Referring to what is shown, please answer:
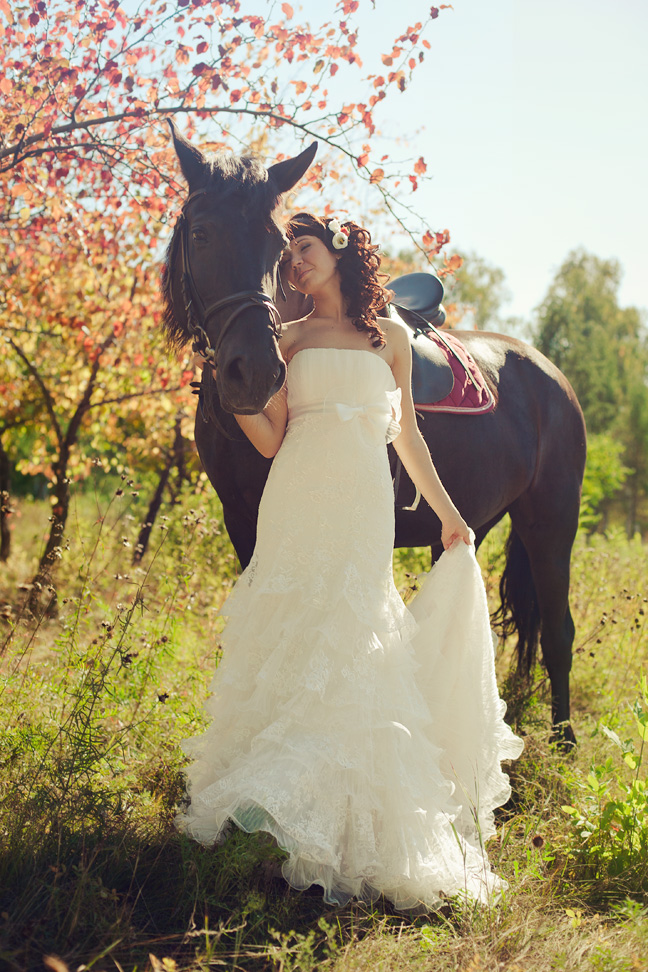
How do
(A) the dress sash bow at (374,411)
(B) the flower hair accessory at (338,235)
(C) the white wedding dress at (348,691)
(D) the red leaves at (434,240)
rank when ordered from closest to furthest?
(C) the white wedding dress at (348,691) → (A) the dress sash bow at (374,411) → (B) the flower hair accessory at (338,235) → (D) the red leaves at (434,240)

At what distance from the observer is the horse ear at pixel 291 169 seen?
8.54ft

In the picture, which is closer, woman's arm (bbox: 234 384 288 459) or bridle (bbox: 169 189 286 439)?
bridle (bbox: 169 189 286 439)

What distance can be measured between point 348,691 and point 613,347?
32.3 meters

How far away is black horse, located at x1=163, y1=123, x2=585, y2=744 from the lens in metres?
2.30

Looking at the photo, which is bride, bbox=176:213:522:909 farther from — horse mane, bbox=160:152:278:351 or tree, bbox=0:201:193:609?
tree, bbox=0:201:193:609

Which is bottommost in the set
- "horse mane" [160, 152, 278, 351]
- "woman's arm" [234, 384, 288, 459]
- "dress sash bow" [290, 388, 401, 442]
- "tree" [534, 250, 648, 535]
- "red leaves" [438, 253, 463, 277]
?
"woman's arm" [234, 384, 288, 459]

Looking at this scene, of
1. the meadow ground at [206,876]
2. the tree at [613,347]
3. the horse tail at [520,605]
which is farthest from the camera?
the tree at [613,347]

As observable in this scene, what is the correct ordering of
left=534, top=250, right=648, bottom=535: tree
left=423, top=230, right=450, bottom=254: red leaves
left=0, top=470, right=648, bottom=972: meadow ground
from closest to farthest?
left=0, top=470, right=648, bottom=972: meadow ground, left=423, top=230, right=450, bottom=254: red leaves, left=534, top=250, right=648, bottom=535: tree

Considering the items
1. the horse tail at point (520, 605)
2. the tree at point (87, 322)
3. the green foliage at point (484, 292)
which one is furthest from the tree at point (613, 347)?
the horse tail at point (520, 605)

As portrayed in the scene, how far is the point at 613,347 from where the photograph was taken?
3100 cm

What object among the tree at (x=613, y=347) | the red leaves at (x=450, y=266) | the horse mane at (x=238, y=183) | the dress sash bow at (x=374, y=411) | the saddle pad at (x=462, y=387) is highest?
the tree at (x=613, y=347)

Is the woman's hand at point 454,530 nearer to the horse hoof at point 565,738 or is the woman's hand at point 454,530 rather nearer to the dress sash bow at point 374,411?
the dress sash bow at point 374,411

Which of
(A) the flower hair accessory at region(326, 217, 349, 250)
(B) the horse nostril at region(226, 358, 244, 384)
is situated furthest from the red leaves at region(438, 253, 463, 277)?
(B) the horse nostril at region(226, 358, 244, 384)

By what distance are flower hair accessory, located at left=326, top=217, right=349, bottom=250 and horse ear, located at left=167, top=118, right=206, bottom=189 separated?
50 centimetres
